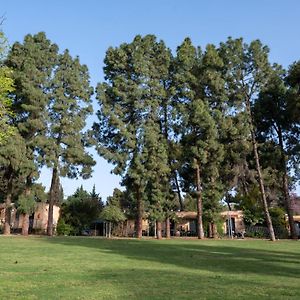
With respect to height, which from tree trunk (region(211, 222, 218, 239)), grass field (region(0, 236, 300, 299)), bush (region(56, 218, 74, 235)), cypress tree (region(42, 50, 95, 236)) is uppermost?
cypress tree (region(42, 50, 95, 236))

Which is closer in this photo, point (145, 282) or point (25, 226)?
point (145, 282)

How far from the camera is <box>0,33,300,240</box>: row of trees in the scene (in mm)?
40125

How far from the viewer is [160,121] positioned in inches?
1722

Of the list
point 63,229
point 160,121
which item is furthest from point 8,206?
point 160,121

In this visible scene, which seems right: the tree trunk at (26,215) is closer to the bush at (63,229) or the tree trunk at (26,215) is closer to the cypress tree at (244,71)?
the bush at (63,229)

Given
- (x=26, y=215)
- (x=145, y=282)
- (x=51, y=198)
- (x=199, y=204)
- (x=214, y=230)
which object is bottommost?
(x=145, y=282)

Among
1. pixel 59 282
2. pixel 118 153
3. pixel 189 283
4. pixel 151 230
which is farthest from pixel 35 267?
pixel 151 230

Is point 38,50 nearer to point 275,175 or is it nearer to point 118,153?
point 118,153

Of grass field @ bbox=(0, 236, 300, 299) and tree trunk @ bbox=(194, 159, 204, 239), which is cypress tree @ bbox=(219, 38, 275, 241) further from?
grass field @ bbox=(0, 236, 300, 299)

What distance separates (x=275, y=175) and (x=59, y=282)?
3835cm

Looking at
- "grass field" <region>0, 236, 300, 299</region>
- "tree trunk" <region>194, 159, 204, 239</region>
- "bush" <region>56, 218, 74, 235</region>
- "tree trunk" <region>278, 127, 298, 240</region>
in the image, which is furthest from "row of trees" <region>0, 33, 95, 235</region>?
"grass field" <region>0, 236, 300, 299</region>

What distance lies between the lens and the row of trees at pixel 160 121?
1580 inches

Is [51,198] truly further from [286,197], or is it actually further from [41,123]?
[286,197]

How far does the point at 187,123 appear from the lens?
40.6 metres
